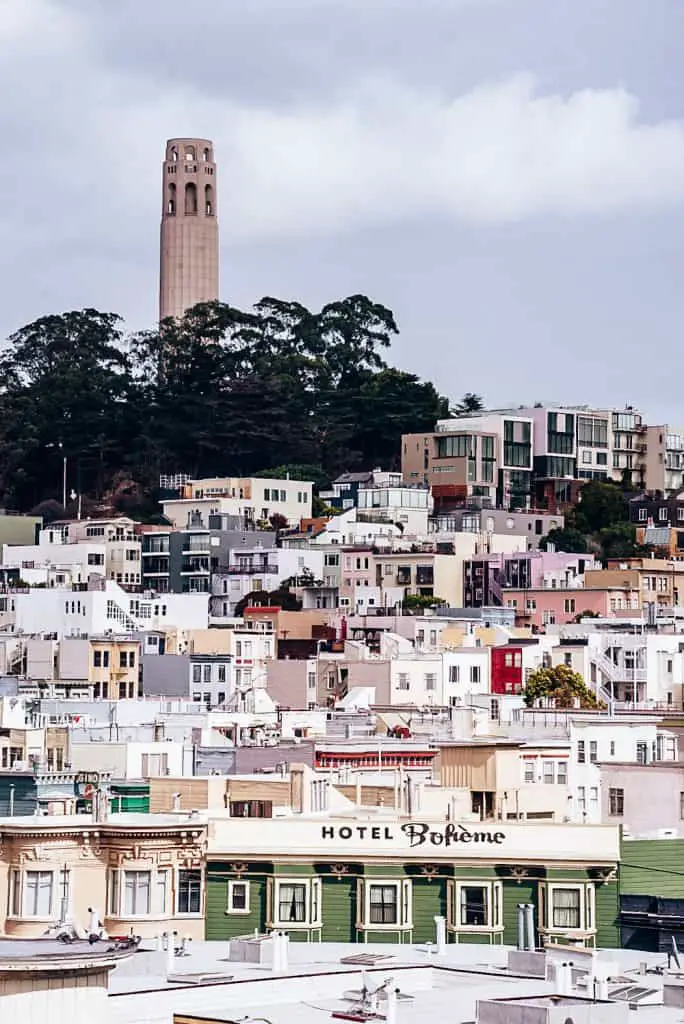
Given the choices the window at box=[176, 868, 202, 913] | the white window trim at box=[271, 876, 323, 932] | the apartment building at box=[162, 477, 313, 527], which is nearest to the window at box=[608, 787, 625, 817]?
the white window trim at box=[271, 876, 323, 932]

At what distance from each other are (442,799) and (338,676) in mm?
41223

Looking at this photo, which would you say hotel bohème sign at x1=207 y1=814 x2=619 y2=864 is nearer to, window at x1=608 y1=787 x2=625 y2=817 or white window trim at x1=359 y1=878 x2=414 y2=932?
white window trim at x1=359 y1=878 x2=414 y2=932

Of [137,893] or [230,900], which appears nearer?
[137,893]

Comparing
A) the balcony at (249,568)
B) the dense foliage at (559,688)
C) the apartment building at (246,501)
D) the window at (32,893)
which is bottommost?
the window at (32,893)

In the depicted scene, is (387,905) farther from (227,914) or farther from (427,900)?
(227,914)

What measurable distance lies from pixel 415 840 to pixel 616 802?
33.5 ft

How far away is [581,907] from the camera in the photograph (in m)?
36.8

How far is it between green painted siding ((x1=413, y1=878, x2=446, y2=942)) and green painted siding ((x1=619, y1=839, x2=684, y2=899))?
246 centimetres

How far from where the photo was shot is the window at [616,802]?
46.1 m

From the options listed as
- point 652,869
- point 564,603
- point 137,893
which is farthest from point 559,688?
point 137,893

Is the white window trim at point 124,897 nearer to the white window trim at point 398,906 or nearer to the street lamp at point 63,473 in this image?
the white window trim at point 398,906

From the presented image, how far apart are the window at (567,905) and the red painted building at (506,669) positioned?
4554 centimetres

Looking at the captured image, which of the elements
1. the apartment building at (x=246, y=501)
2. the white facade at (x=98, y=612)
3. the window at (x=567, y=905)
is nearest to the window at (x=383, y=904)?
the window at (x=567, y=905)

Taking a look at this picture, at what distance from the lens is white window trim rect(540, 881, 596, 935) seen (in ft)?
119
